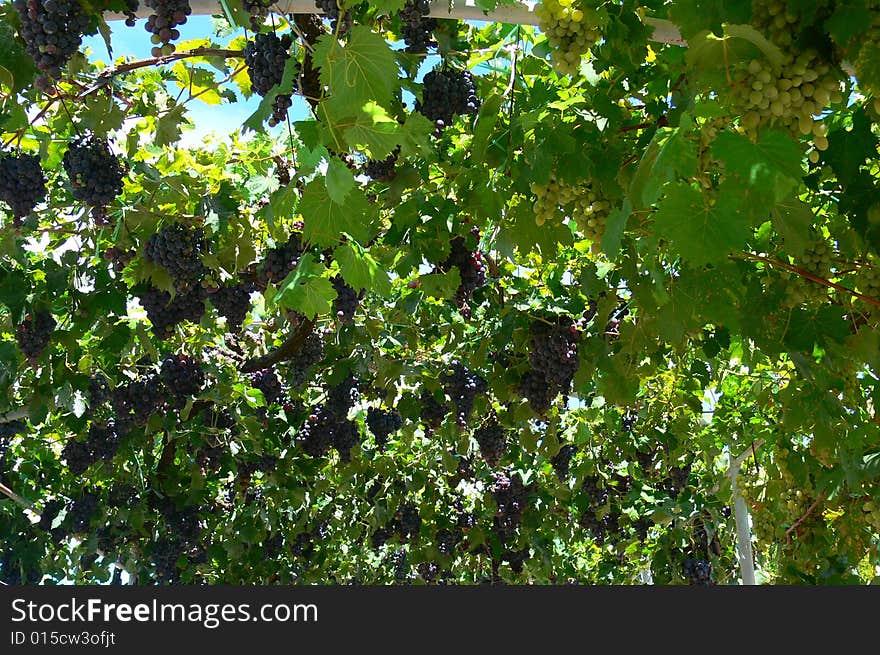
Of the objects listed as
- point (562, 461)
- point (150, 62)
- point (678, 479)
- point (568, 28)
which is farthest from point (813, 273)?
point (678, 479)

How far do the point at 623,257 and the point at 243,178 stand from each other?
6.15ft

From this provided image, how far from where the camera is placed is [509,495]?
324 inches

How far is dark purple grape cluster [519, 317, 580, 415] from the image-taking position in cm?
455

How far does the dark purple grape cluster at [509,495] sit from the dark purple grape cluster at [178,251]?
5.02m

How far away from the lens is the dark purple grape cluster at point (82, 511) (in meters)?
7.35

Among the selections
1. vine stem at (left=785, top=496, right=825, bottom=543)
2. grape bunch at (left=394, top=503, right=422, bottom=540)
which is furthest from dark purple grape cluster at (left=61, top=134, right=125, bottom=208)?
grape bunch at (left=394, top=503, right=422, bottom=540)

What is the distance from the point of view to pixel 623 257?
3.17 metres

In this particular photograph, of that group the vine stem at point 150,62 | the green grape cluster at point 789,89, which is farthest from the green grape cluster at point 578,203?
the vine stem at point 150,62

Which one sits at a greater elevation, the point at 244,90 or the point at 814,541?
the point at 244,90

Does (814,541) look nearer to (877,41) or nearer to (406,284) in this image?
(406,284)

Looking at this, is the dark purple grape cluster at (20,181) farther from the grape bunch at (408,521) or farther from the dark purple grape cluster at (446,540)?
the dark purple grape cluster at (446,540)

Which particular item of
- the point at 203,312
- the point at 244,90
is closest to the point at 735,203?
the point at 244,90

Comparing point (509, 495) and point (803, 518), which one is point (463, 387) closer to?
point (803, 518)

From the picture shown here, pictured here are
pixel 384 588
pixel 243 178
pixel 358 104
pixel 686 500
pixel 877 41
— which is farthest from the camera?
pixel 686 500
